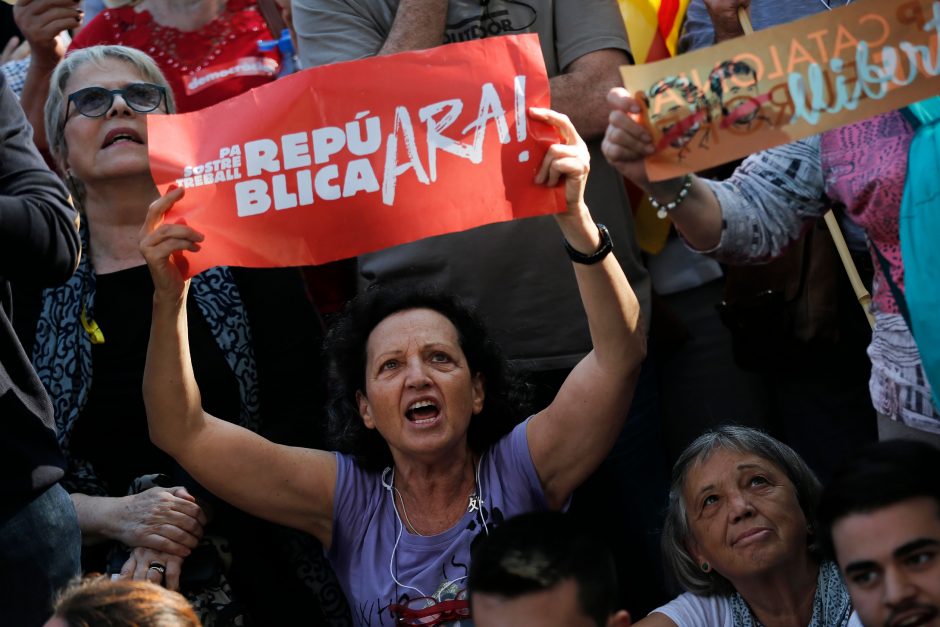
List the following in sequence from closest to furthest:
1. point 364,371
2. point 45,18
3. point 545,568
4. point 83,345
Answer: point 545,568 → point 364,371 → point 83,345 → point 45,18

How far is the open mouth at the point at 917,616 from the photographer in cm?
271

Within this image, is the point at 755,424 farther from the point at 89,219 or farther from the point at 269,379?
the point at 89,219

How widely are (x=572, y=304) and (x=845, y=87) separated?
133 cm

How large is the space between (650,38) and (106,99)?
1.75 m

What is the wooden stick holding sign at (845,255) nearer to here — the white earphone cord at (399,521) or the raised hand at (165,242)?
the white earphone cord at (399,521)

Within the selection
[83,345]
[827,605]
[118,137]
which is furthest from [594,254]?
[118,137]

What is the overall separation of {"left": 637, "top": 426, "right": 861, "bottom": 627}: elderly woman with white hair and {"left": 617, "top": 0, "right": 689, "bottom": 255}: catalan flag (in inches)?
40.7

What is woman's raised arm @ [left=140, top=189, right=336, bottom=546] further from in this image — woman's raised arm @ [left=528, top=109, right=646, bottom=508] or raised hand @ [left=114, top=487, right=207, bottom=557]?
woman's raised arm @ [left=528, top=109, right=646, bottom=508]

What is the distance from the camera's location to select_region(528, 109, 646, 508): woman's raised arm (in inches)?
134

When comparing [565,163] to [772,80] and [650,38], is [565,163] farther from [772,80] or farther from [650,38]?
[650,38]

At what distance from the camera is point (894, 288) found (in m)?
3.21

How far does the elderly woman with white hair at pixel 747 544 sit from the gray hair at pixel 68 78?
2004mm

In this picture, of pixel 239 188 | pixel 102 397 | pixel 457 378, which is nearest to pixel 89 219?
pixel 102 397

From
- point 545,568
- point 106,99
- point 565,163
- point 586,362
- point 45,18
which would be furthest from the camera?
point 45,18
